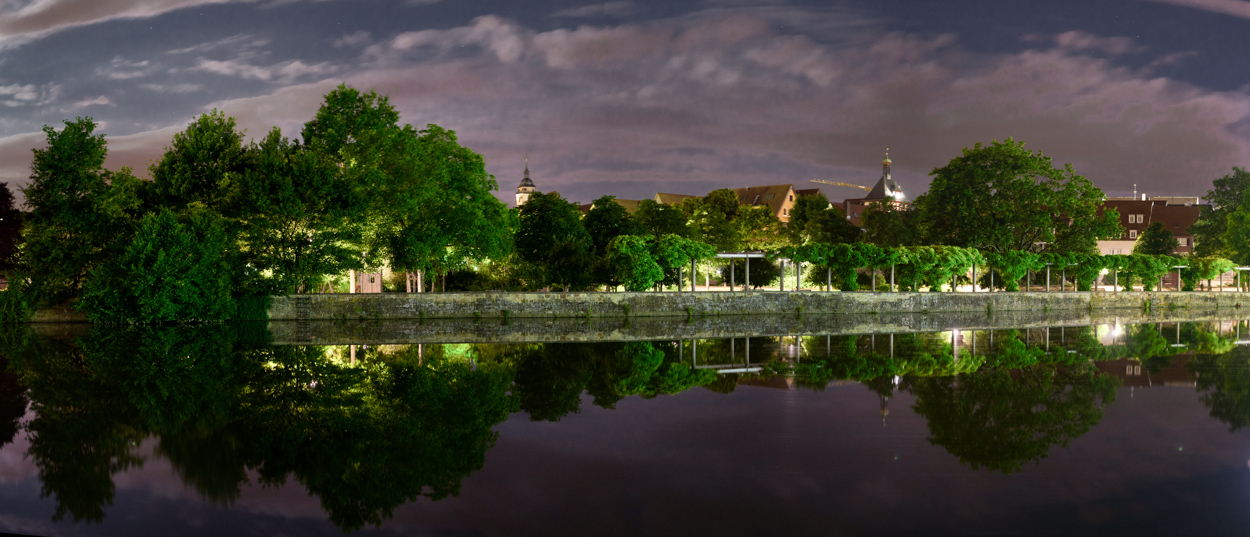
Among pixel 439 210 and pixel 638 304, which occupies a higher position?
pixel 439 210

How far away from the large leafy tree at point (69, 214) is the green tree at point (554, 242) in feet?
58.6

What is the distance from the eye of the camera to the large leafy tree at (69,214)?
32.8 meters

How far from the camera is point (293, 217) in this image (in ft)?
109

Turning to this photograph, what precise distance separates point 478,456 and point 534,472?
→ 1.09 meters

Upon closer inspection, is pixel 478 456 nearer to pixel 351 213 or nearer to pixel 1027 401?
pixel 1027 401

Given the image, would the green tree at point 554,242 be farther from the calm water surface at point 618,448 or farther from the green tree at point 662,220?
the calm water surface at point 618,448

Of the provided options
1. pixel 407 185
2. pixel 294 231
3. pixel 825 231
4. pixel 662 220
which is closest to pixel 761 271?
pixel 662 220

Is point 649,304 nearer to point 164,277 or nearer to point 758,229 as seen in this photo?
point 164,277

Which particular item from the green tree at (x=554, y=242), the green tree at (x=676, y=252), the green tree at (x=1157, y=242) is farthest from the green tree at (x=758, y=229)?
the green tree at (x=1157, y=242)

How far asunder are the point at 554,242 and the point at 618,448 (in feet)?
108

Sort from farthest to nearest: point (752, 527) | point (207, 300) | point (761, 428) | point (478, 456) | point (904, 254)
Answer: point (904, 254) → point (207, 300) → point (761, 428) → point (478, 456) → point (752, 527)

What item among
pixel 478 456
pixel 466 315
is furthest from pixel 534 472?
pixel 466 315

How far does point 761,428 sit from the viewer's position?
11.8m

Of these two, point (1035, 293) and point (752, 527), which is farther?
point (1035, 293)
